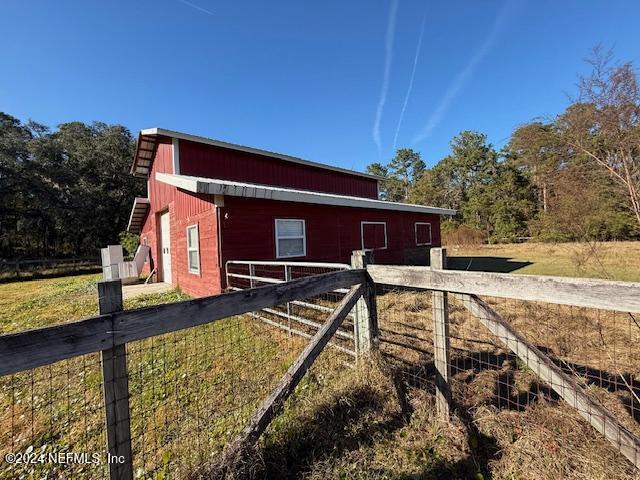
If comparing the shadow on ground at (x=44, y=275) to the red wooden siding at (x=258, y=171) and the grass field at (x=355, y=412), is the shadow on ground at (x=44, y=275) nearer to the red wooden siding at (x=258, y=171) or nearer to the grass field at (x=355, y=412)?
the red wooden siding at (x=258, y=171)

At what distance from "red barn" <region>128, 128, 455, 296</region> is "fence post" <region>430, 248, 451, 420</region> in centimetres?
527

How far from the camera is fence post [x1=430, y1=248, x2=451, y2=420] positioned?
2.47 meters

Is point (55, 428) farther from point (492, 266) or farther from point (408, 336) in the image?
point (492, 266)

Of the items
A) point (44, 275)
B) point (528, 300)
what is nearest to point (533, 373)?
point (528, 300)

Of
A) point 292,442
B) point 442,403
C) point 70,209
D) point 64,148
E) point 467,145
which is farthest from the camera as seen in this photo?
point 467,145

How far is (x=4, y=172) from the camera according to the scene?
23891mm

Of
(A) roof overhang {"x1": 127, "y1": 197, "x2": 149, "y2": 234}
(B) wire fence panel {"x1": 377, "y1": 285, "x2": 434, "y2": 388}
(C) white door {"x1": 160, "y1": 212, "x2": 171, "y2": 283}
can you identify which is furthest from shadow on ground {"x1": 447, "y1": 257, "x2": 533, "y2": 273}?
(A) roof overhang {"x1": 127, "y1": 197, "x2": 149, "y2": 234}

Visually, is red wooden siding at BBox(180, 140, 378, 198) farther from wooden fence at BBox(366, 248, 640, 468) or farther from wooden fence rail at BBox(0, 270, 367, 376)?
wooden fence at BBox(366, 248, 640, 468)

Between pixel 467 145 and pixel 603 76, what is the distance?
3791 cm

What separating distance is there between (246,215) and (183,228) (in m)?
3.05

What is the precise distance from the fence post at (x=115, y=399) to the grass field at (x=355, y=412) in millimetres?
517

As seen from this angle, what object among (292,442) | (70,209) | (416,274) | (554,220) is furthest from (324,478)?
(70,209)

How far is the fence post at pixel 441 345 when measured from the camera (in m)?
2.47

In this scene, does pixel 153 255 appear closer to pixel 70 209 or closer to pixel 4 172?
pixel 70 209
